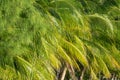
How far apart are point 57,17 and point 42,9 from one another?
0.85m

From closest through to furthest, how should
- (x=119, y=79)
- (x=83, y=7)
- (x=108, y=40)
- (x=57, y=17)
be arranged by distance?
(x=57, y=17) < (x=83, y=7) < (x=108, y=40) < (x=119, y=79)

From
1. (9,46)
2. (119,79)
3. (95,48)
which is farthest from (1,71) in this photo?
(119,79)

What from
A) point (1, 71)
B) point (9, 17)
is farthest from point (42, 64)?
point (9, 17)

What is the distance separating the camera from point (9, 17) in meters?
8.51

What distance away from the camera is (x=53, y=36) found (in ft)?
33.1

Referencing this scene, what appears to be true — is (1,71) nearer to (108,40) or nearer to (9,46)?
(9,46)

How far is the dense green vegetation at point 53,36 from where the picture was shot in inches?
346

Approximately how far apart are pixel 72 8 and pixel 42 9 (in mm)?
1072

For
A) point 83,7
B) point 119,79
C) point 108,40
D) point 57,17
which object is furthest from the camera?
point 119,79

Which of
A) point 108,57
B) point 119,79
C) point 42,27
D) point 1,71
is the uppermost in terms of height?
point 42,27

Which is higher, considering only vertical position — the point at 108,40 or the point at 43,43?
the point at 43,43

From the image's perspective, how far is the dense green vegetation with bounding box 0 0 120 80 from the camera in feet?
28.9

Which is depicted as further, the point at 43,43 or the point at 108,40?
the point at 108,40

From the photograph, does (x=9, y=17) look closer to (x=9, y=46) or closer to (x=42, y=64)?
(x=9, y=46)
